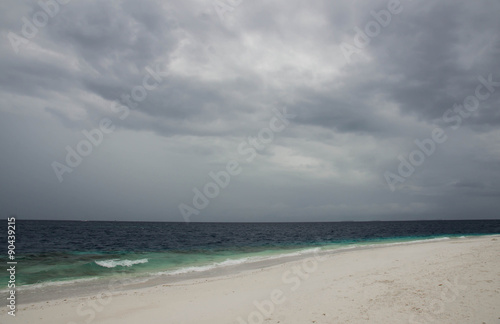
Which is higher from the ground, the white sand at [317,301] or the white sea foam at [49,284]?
the white sand at [317,301]

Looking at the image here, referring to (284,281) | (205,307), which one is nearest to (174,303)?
(205,307)

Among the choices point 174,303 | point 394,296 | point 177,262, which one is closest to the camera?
point 394,296

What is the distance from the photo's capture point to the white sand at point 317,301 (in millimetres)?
8000

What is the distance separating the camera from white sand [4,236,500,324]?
8000 mm

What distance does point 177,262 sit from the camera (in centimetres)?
2458

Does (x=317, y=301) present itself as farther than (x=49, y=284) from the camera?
No

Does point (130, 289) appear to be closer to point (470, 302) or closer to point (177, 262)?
point (177, 262)

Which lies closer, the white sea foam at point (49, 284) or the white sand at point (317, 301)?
the white sand at point (317, 301)

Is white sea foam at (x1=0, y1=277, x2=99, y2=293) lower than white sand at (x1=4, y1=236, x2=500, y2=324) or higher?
lower

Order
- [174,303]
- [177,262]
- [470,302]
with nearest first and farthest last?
1. [470,302]
2. [174,303]
3. [177,262]

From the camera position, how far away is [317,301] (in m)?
9.58

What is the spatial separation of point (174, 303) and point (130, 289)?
14.8 feet

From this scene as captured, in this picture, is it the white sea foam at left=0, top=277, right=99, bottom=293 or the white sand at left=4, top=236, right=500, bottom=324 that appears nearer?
the white sand at left=4, top=236, right=500, bottom=324

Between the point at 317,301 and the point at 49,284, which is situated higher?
the point at 317,301
